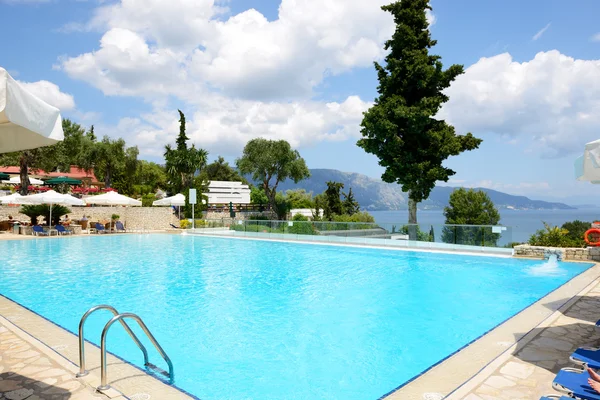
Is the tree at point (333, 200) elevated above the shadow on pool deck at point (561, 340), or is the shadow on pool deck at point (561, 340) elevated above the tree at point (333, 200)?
the tree at point (333, 200)

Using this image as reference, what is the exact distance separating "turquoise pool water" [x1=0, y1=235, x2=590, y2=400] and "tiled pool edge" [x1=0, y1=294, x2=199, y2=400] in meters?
0.72

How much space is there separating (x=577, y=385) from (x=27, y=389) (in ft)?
15.5

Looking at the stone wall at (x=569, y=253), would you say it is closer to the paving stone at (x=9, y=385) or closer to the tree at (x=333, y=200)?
the paving stone at (x=9, y=385)

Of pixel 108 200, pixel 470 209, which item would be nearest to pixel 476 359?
pixel 108 200

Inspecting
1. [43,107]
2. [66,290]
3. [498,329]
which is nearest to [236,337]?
[498,329]

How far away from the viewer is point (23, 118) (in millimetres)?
2932

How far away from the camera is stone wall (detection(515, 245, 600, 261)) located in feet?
41.6

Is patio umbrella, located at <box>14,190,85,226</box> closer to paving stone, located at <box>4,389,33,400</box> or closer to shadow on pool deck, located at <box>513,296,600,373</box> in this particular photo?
paving stone, located at <box>4,389,33,400</box>

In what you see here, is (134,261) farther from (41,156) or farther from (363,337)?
(41,156)

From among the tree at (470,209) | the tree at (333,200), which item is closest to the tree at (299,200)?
the tree at (333,200)

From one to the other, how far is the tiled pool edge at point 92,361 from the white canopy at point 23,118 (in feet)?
7.99

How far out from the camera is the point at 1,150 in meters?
3.85

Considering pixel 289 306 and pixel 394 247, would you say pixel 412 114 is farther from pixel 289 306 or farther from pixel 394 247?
pixel 289 306

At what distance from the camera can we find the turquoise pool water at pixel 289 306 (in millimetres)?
5332
